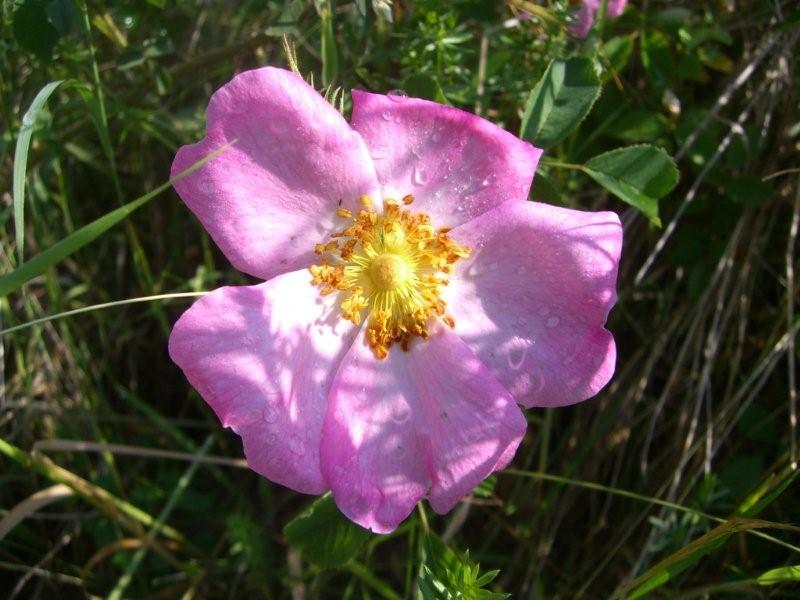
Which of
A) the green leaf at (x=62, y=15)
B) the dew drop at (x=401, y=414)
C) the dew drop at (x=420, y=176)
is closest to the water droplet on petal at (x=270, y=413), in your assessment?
the dew drop at (x=401, y=414)

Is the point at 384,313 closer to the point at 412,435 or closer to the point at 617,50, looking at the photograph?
the point at 412,435

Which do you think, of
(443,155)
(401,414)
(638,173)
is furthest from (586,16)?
(401,414)

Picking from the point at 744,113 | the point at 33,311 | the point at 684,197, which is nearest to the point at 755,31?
the point at 744,113

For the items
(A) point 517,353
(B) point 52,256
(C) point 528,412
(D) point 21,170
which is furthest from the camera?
(C) point 528,412

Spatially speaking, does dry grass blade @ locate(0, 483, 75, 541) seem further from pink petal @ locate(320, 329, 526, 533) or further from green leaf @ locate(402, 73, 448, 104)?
green leaf @ locate(402, 73, 448, 104)

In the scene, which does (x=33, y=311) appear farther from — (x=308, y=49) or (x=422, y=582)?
(x=422, y=582)

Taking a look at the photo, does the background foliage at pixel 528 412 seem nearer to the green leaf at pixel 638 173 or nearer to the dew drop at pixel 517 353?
the green leaf at pixel 638 173

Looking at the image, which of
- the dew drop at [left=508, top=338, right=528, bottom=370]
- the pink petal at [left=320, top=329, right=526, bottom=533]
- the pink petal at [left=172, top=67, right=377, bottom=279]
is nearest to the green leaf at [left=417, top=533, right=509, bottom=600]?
the pink petal at [left=320, top=329, right=526, bottom=533]

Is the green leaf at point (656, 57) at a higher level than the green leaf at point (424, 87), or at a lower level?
lower
